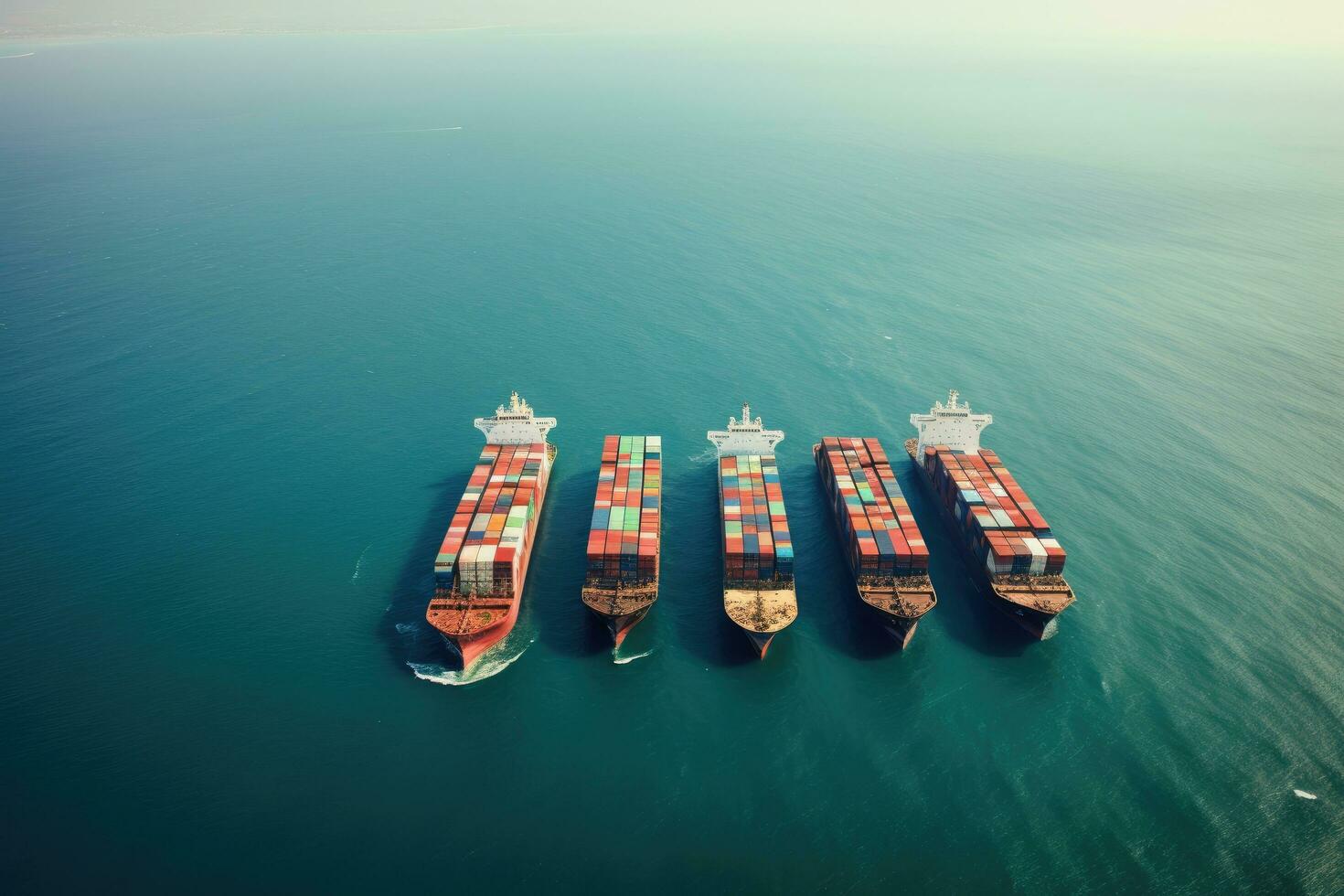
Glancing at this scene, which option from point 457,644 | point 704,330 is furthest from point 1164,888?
point 704,330

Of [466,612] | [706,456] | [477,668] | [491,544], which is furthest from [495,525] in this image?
[706,456]

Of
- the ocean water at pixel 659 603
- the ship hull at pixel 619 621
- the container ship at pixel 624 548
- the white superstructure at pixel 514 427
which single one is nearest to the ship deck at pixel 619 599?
the container ship at pixel 624 548

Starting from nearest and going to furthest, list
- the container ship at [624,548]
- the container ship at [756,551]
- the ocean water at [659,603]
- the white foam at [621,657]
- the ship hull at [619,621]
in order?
the ocean water at [659,603] < the ship hull at [619,621] < the white foam at [621,657] < the container ship at [756,551] < the container ship at [624,548]

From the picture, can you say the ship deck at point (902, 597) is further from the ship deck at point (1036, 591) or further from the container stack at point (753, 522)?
the container stack at point (753, 522)

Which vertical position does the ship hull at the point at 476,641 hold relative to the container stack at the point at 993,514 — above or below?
below

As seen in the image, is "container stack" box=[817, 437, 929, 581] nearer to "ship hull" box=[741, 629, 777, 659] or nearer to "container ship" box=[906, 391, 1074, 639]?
"container ship" box=[906, 391, 1074, 639]

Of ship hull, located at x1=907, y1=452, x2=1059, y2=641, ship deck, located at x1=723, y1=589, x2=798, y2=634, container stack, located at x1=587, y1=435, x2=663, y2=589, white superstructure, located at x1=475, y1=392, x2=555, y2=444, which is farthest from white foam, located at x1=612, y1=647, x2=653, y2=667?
white superstructure, located at x1=475, y1=392, x2=555, y2=444

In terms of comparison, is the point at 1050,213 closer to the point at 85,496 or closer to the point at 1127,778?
the point at 1127,778
